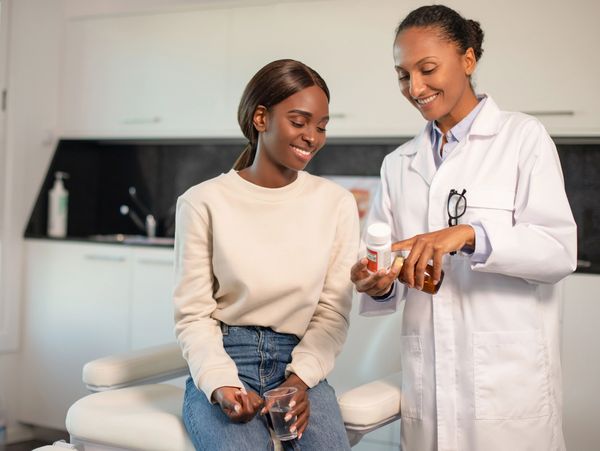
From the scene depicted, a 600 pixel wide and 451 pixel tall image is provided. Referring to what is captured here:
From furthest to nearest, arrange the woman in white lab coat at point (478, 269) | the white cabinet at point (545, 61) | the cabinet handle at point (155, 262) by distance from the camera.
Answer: the cabinet handle at point (155, 262) → the white cabinet at point (545, 61) → the woman in white lab coat at point (478, 269)

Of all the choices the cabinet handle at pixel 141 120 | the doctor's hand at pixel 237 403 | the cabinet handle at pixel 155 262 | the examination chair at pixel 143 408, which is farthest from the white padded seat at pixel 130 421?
the cabinet handle at pixel 141 120

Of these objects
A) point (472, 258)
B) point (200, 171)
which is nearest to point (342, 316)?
A: point (472, 258)

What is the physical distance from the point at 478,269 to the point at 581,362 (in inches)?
48.4

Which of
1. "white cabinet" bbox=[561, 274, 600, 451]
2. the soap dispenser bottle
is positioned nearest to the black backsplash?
the soap dispenser bottle

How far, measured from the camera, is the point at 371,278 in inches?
54.3

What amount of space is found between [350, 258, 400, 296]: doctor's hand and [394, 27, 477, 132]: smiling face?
1.18 ft

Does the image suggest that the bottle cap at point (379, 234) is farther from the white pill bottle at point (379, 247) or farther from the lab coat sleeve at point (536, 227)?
the lab coat sleeve at point (536, 227)

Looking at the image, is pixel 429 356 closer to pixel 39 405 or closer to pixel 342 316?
pixel 342 316

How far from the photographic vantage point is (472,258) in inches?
56.1

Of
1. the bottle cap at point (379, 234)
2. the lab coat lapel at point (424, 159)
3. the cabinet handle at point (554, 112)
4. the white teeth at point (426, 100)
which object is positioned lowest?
the bottle cap at point (379, 234)

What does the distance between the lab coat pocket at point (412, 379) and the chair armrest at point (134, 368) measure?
22.7 inches

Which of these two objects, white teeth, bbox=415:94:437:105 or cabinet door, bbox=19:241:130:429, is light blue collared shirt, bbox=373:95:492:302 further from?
cabinet door, bbox=19:241:130:429

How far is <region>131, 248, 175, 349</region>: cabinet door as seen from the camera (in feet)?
10.1

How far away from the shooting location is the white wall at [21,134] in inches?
129
